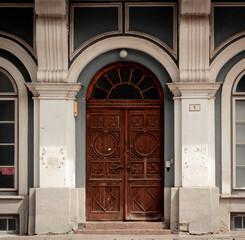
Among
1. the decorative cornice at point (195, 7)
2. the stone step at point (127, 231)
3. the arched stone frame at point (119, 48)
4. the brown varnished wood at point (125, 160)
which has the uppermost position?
the decorative cornice at point (195, 7)

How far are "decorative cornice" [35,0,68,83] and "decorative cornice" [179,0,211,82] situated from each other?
2.37 metres

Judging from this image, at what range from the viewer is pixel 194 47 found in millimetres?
12227

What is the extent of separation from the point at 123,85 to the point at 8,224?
148 inches

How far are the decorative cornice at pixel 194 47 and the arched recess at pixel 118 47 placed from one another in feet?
1.05

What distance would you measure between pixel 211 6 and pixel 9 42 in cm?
423

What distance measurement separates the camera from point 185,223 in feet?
39.7

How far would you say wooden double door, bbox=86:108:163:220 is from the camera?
12672 millimetres

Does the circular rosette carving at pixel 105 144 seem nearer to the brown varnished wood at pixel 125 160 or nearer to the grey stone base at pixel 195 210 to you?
the brown varnished wood at pixel 125 160

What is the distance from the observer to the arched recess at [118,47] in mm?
12453

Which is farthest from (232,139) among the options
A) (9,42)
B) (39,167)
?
(9,42)

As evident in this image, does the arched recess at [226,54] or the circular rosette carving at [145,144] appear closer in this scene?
the arched recess at [226,54]

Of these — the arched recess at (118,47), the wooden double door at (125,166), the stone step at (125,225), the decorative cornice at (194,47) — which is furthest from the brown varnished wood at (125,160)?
the decorative cornice at (194,47)

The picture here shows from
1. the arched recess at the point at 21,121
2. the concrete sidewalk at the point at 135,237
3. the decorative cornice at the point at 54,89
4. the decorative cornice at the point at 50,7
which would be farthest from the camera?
the arched recess at the point at 21,121

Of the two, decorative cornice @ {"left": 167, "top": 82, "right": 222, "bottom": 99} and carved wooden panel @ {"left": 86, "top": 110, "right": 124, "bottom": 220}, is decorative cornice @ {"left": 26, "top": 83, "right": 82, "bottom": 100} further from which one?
decorative cornice @ {"left": 167, "top": 82, "right": 222, "bottom": 99}
